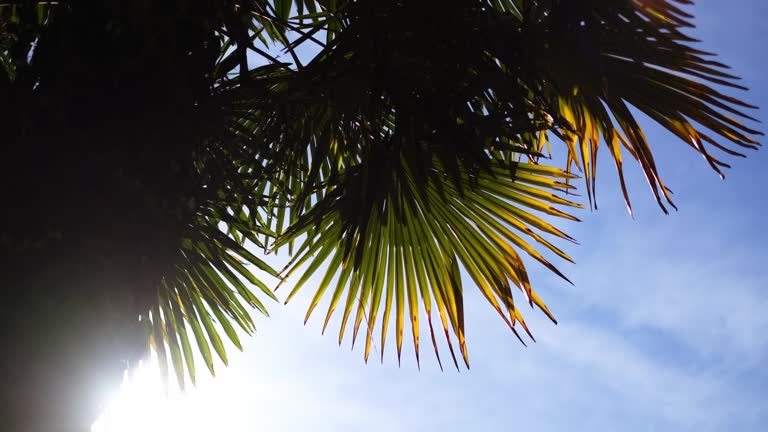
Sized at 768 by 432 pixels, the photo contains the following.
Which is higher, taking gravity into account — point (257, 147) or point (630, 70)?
point (630, 70)

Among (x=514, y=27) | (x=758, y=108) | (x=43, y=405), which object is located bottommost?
(x=43, y=405)

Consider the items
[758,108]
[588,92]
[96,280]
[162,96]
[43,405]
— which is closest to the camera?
[43,405]

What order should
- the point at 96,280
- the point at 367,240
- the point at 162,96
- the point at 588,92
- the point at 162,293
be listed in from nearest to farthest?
the point at 96,280 → the point at 162,96 → the point at 588,92 → the point at 162,293 → the point at 367,240

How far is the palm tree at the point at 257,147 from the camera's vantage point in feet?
3.61

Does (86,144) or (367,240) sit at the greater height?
(367,240)

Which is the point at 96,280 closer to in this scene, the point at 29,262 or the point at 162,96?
the point at 29,262

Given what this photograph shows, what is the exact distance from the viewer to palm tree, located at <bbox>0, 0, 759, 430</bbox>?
3.61 feet

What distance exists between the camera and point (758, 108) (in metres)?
1.59

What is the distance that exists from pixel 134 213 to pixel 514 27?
3.73 feet

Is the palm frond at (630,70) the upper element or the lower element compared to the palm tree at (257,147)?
upper

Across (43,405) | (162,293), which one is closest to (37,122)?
(43,405)

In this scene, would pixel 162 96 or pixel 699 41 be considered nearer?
pixel 162 96

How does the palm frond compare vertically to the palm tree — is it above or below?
above

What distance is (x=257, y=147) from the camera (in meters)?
1.90
